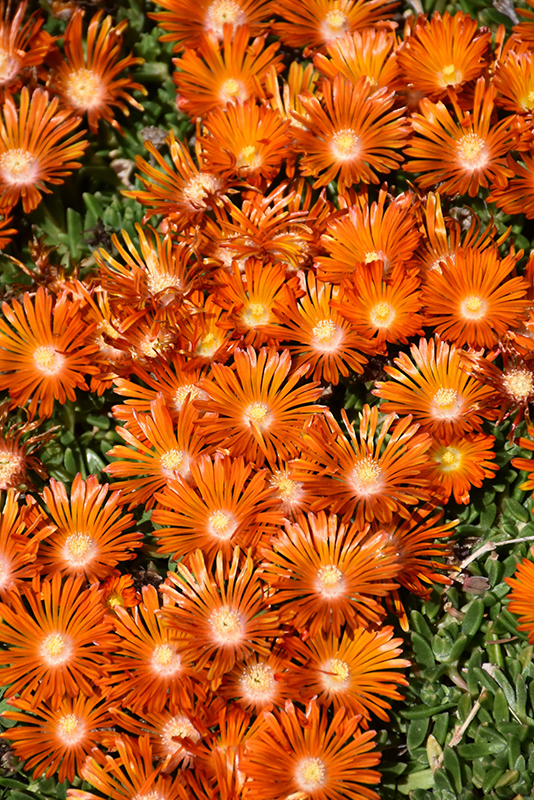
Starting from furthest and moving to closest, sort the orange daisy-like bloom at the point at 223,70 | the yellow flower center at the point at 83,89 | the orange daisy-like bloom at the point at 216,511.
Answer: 1. the yellow flower center at the point at 83,89
2. the orange daisy-like bloom at the point at 223,70
3. the orange daisy-like bloom at the point at 216,511

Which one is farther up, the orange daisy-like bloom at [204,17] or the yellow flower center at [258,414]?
the orange daisy-like bloom at [204,17]

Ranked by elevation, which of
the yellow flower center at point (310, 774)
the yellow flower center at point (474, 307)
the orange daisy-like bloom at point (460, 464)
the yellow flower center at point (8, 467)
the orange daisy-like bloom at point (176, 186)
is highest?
the orange daisy-like bloom at point (176, 186)

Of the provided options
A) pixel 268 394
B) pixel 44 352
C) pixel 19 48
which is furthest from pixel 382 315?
pixel 19 48

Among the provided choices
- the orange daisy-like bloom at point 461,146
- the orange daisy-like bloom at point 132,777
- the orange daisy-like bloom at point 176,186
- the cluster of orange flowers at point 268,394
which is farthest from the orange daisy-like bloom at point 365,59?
the orange daisy-like bloom at point 132,777

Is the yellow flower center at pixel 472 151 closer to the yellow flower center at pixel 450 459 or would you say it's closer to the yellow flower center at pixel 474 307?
the yellow flower center at pixel 474 307

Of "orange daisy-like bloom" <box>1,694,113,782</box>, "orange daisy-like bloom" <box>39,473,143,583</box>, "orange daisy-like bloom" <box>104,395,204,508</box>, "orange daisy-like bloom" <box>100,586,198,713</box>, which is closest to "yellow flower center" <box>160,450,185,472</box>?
"orange daisy-like bloom" <box>104,395,204,508</box>

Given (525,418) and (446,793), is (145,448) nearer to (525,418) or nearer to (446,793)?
(525,418)

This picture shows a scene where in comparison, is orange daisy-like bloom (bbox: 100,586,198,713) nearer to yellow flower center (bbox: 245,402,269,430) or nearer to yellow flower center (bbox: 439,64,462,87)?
yellow flower center (bbox: 245,402,269,430)

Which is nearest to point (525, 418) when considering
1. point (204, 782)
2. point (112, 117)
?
point (204, 782)
